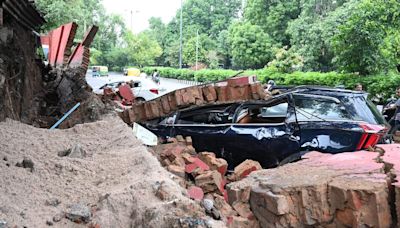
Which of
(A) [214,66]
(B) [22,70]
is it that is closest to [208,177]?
(B) [22,70]

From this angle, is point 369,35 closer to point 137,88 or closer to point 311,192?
point 137,88

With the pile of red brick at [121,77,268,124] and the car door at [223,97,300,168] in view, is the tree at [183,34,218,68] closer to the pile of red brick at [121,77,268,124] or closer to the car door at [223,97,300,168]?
the pile of red brick at [121,77,268,124]

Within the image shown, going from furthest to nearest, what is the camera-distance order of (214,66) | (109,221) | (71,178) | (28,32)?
1. (214,66)
2. (28,32)
3. (71,178)
4. (109,221)

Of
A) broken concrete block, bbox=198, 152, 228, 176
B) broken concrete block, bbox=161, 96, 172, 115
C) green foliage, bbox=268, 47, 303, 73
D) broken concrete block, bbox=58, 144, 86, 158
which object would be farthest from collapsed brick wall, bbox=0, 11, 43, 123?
green foliage, bbox=268, 47, 303, 73

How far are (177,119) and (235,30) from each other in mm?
40463

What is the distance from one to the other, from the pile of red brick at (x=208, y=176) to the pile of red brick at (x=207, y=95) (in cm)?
84

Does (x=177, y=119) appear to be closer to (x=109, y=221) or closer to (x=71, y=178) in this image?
(x=71, y=178)

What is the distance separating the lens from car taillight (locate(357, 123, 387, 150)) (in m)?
5.94

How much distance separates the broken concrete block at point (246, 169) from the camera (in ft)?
18.8

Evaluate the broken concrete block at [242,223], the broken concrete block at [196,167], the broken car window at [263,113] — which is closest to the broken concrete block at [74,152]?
the broken concrete block at [196,167]

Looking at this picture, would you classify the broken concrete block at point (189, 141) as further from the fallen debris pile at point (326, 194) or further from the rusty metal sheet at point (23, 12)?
the rusty metal sheet at point (23, 12)

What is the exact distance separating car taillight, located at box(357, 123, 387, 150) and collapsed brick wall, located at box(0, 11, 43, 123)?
5.35 m

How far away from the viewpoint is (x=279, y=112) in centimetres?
710

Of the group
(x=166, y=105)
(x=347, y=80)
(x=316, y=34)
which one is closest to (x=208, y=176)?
(x=166, y=105)
